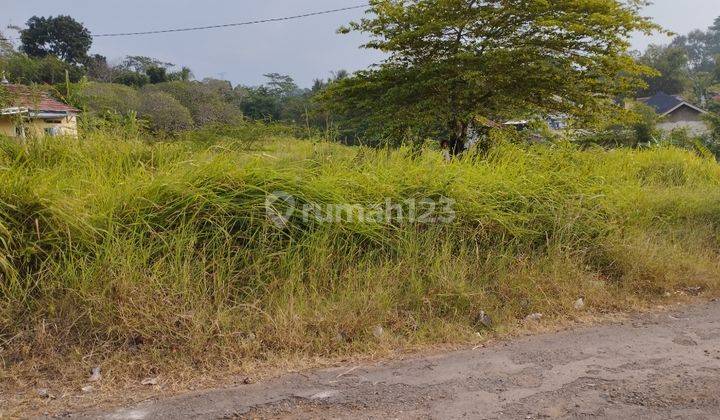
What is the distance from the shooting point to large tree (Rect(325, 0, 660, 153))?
254 inches

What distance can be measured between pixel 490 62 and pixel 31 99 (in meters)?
5.15

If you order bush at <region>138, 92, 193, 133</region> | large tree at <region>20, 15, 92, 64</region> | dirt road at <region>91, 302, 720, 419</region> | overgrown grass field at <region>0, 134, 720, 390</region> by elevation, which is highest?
large tree at <region>20, 15, 92, 64</region>

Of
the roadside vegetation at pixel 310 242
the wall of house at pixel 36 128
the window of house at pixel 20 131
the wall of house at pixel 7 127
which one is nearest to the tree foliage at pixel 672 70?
the roadside vegetation at pixel 310 242

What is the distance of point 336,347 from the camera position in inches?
119

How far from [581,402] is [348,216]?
1.96 metres

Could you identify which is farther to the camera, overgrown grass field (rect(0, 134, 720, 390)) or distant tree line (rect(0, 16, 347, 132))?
distant tree line (rect(0, 16, 347, 132))

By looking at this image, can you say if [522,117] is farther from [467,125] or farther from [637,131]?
[637,131]

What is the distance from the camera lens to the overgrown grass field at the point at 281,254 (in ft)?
9.46

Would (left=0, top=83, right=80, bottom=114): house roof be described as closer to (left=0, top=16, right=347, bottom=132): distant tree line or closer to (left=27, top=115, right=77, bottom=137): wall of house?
(left=27, top=115, right=77, bottom=137): wall of house

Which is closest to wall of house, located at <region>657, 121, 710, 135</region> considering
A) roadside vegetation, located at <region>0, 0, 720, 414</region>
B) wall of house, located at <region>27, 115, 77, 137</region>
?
roadside vegetation, located at <region>0, 0, 720, 414</region>

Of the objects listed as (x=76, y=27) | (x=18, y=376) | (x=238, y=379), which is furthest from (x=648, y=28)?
(x=76, y=27)

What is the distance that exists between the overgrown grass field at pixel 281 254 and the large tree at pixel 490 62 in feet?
7.14

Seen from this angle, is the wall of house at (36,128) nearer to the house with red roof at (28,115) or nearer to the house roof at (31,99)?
the house with red roof at (28,115)

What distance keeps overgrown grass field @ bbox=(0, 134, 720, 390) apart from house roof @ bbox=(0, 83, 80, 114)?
0.62 m
